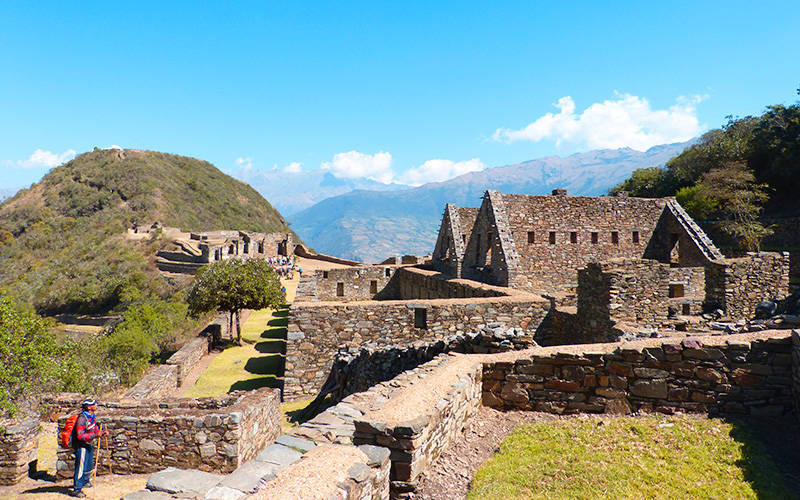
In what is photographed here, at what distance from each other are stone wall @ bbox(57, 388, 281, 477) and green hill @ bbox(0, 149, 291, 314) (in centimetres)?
4308

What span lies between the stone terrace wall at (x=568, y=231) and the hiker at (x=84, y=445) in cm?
1426

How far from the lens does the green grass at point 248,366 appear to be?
14.1 m

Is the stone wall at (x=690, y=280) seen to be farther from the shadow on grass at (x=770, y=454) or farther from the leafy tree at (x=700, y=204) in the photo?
the leafy tree at (x=700, y=204)

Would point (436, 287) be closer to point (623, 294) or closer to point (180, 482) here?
point (623, 294)

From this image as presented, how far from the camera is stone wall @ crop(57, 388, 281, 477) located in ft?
25.8

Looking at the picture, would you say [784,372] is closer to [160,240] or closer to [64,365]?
[64,365]

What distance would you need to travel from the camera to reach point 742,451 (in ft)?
16.2

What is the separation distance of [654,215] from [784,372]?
1470 cm

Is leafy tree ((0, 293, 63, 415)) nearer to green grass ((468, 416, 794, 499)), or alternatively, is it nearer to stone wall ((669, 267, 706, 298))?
green grass ((468, 416, 794, 499))

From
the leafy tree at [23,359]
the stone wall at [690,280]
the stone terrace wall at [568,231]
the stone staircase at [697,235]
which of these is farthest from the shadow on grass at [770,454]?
the leafy tree at [23,359]

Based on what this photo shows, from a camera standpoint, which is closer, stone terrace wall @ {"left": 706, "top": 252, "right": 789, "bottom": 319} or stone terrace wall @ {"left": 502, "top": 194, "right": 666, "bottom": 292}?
stone terrace wall @ {"left": 706, "top": 252, "right": 789, "bottom": 319}

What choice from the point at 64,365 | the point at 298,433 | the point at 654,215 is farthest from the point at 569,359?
the point at 64,365

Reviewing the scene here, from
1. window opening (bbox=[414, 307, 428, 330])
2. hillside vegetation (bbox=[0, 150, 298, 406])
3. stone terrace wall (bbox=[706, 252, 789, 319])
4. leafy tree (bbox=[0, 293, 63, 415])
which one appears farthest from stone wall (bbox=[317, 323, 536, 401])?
leafy tree (bbox=[0, 293, 63, 415])

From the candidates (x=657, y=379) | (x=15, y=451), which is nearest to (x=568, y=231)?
(x=657, y=379)
